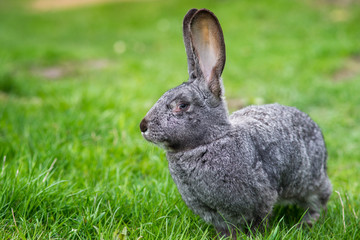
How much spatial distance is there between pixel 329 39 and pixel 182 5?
23.3ft

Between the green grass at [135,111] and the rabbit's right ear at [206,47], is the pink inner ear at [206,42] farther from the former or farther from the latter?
the green grass at [135,111]

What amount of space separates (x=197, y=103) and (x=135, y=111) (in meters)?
2.50

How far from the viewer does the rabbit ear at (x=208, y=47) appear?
225 cm

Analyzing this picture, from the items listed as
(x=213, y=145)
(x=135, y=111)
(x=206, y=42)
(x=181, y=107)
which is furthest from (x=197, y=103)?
(x=135, y=111)

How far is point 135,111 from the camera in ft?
15.5

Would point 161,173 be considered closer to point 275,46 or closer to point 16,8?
point 275,46

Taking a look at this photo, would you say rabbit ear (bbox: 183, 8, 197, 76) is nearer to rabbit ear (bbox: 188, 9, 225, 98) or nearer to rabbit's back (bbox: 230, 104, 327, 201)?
rabbit ear (bbox: 188, 9, 225, 98)

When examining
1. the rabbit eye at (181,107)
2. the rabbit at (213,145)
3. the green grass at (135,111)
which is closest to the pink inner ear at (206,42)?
the rabbit at (213,145)

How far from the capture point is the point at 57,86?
579cm

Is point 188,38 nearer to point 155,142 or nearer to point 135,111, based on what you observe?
point 155,142

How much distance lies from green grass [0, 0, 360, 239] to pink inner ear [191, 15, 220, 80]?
81 centimetres

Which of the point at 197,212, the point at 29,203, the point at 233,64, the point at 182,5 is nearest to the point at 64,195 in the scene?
the point at 29,203

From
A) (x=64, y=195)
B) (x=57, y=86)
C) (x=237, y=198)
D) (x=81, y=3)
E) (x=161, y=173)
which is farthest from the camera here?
(x=81, y=3)

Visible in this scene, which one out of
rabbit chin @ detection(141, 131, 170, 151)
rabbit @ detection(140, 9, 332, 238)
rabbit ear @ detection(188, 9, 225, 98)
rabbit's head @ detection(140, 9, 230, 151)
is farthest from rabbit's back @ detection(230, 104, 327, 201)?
rabbit chin @ detection(141, 131, 170, 151)
